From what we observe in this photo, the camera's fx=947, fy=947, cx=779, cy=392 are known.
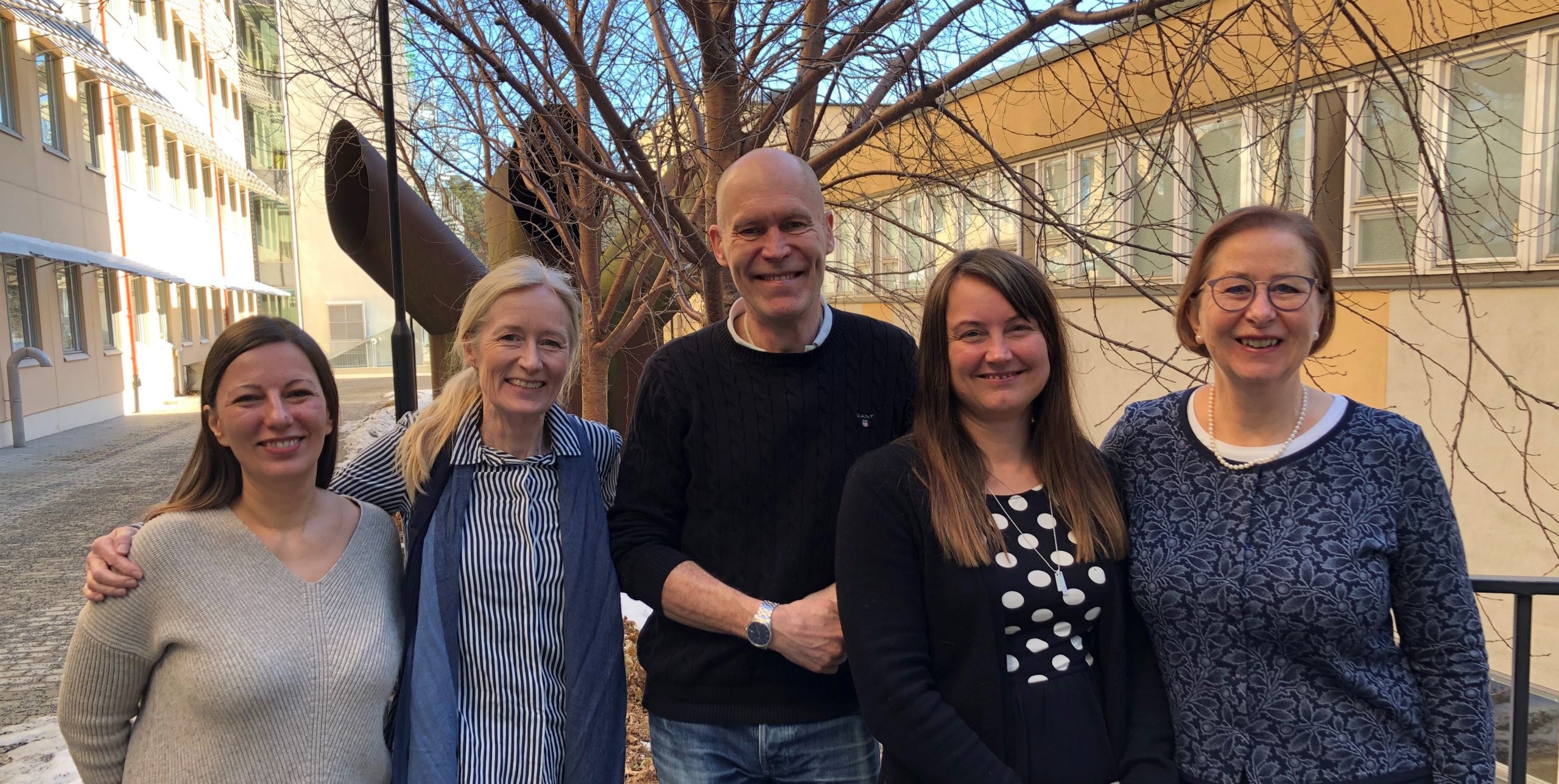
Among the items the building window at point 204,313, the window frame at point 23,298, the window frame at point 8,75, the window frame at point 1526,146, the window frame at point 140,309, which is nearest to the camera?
the window frame at point 1526,146

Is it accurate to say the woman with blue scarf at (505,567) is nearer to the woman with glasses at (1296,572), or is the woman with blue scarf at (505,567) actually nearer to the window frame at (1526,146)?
the woman with glasses at (1296,572)

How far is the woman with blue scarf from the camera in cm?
192

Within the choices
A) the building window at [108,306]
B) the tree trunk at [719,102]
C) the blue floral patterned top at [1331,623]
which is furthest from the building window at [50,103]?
the blue floral patterned top at [1331,623]

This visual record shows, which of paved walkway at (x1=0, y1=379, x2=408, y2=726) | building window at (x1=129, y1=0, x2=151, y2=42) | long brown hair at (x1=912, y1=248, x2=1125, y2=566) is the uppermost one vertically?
building window at (x1=129, y1=0, x2=151, y2=42)

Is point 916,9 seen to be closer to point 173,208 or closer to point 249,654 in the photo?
point 249,654

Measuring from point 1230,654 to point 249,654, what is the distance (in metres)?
1.83

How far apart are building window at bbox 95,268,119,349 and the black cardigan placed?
22043mm

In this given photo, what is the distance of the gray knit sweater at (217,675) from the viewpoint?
5.83 feet

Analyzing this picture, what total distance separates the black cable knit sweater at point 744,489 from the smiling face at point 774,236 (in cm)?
14

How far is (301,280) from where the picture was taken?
127 ft

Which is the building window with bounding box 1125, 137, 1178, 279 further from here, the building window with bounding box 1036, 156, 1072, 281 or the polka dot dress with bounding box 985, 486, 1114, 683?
the polka dot dress with bounding box 985, 486, 1114, 683

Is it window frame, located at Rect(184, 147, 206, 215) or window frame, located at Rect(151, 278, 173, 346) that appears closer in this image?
window frame, located at Rect(151, 278, 173, 346)

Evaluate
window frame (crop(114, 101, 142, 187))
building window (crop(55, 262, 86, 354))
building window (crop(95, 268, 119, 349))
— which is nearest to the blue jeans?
building window (crop(55, 262, 86, 354))

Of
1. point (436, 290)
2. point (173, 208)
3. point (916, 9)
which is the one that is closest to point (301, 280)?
point (173, 208)
